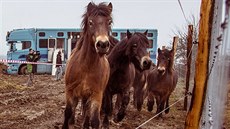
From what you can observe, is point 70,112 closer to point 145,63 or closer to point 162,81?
point 145,63

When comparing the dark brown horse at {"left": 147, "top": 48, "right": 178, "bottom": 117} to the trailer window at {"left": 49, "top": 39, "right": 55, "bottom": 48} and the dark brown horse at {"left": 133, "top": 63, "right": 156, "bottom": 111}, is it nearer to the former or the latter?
the dark brown horse at {"left": 133, "top": 63, "right": 156, "bottom": 111}

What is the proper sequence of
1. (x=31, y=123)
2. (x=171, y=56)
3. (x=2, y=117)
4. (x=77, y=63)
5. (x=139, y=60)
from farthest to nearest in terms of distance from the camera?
(x=171, y=56)
(x=2, y=117)
(x=31, y=123)
(x=139, y=60)
(x=77, y=63)

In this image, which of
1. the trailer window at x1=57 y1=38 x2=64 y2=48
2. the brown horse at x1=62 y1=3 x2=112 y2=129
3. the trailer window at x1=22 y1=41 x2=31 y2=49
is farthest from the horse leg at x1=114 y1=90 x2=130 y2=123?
the trailer window at x1=22 y1=41 x2=31 y2=49

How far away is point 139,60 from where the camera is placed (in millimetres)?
7012

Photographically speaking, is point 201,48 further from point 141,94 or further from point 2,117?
point 141,94

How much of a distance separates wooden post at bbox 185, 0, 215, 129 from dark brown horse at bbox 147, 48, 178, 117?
6845mm

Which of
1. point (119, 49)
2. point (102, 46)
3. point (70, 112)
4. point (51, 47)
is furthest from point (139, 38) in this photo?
point (51, 47)

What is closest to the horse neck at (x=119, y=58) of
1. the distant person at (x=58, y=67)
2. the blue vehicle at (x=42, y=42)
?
the distant person at (x=58, y=67)

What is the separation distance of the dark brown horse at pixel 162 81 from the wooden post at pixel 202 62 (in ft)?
22.5

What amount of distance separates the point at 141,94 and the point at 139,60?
10.3 ft

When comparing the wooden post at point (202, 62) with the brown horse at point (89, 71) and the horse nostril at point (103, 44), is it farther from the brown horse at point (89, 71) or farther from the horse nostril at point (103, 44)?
the brown horse at point (89, 71)

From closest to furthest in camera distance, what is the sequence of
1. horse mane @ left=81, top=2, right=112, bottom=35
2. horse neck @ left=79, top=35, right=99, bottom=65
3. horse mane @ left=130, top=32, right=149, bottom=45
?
horse mane @ left=81, top=2, right=112, bottom=35
horse neck @ left=79, top=35, right=99, bottom=65
horse mane @ left=130, top=32, right=149, bottom=45

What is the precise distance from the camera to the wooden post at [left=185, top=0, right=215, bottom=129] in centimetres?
266

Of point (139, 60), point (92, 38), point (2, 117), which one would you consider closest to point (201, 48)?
point (92, 38)
